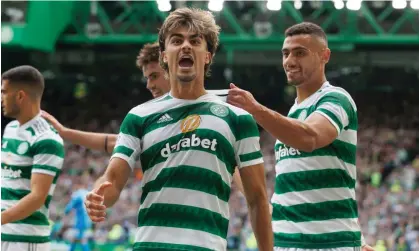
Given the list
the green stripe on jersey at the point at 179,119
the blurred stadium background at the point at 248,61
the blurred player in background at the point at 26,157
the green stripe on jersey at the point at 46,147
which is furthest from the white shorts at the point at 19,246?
the blurred stadium background at the point at 248,61

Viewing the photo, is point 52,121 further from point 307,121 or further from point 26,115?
point 307,121

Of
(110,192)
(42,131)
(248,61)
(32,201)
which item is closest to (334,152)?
(110,192)

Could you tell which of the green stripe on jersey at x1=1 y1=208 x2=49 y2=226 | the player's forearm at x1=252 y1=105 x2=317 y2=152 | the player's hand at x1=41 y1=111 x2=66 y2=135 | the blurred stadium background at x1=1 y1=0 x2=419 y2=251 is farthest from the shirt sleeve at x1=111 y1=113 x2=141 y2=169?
the blurred stadium background at x1=1 y1=0 x2=419 y2=251

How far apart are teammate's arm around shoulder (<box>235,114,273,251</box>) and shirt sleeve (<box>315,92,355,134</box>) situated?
77 cm

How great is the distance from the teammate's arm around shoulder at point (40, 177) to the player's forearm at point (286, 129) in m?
2.09

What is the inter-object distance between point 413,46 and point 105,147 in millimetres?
15983

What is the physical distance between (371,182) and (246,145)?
14760 millimetres

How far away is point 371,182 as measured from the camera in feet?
59.1

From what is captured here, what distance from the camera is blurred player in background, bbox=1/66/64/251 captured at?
5625 millimetres

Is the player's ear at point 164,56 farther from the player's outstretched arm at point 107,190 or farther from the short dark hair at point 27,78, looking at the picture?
the short dark hair at point 27,78

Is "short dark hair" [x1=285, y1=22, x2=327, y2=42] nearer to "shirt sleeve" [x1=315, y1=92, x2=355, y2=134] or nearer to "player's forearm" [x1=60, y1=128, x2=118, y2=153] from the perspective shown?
"shirt sleeve" [x1=315, y1=92, x2=355, y2=134]

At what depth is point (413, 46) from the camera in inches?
821

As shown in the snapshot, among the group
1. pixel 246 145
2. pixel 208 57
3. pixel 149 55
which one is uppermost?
pixel 149 55

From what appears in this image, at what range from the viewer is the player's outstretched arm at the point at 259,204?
3719 mm
